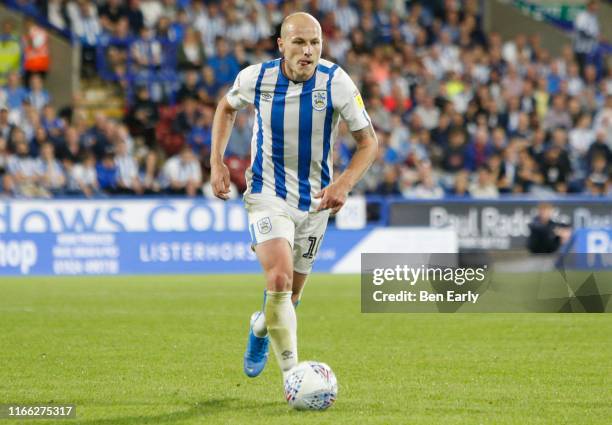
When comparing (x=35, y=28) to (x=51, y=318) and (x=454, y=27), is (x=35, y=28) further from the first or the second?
(x=51, y=318)

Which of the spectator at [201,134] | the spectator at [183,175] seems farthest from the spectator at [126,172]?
the spectator at [201,134]

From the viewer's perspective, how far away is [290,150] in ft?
23.6

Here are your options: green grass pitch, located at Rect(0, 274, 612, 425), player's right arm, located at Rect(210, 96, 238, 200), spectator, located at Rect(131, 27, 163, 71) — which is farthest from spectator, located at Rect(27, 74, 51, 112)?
player's right arm, located at Rect(210, 96, 238, 200)

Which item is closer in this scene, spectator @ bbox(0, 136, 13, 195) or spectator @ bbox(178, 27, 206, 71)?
spectator @ bbox(0, 136, 13, 195)

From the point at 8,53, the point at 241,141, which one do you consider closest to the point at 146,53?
the point at 8,53

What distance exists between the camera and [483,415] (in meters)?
6.45

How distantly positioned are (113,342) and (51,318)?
2.23 m

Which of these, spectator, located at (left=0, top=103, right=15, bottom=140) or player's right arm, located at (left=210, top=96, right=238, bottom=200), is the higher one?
player's right arm, located at (left=210, top=96, right=238, bottom=200)

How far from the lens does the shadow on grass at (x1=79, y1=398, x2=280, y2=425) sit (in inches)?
247

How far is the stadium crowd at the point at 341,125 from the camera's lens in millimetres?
19719

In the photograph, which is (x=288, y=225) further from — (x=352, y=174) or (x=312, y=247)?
(x=352, y=174)

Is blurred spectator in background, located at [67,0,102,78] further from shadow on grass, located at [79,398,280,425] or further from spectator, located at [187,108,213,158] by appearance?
shadow on grass, located at [79,398,280,425]

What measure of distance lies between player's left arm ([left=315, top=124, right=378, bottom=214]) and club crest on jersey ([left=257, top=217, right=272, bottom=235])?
321 mm

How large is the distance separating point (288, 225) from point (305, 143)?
20.8 inches
